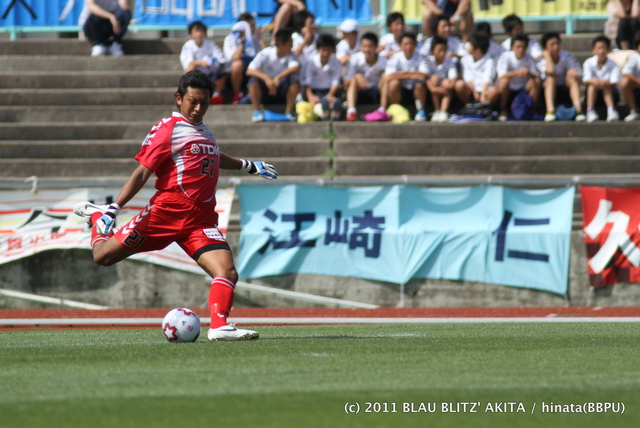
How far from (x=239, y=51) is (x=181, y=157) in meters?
10.0

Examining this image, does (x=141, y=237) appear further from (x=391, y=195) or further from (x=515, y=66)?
(x=515, y=66)

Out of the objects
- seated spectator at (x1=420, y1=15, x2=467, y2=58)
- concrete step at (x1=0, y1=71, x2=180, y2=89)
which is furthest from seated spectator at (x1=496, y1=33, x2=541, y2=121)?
concrete step at (x1=0, y1=71, x2=180, y2=89)

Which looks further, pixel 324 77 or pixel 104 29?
pixel 104 29

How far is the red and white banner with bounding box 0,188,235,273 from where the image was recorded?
14305 millimetres

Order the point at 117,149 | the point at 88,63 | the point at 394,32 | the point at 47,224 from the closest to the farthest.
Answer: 1. the point at 47,224
2. the point at 117,149
3. the point at 394,32
4. the point at 88,63

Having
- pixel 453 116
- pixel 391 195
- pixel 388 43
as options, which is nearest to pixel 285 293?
pixel 391 195

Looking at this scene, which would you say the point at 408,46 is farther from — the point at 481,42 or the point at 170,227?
the point at 170,227

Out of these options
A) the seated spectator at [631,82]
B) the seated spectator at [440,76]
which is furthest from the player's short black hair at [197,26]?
the seated spectator at [631,82]

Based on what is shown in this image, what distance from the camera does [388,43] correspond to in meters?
18.3

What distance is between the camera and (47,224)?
14.4 m

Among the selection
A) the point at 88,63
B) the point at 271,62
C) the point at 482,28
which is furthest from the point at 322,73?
the point at 88,63

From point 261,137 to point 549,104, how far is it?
5.11 meters

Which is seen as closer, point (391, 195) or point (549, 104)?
point (391, 195)

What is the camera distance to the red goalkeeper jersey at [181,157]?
816cm
